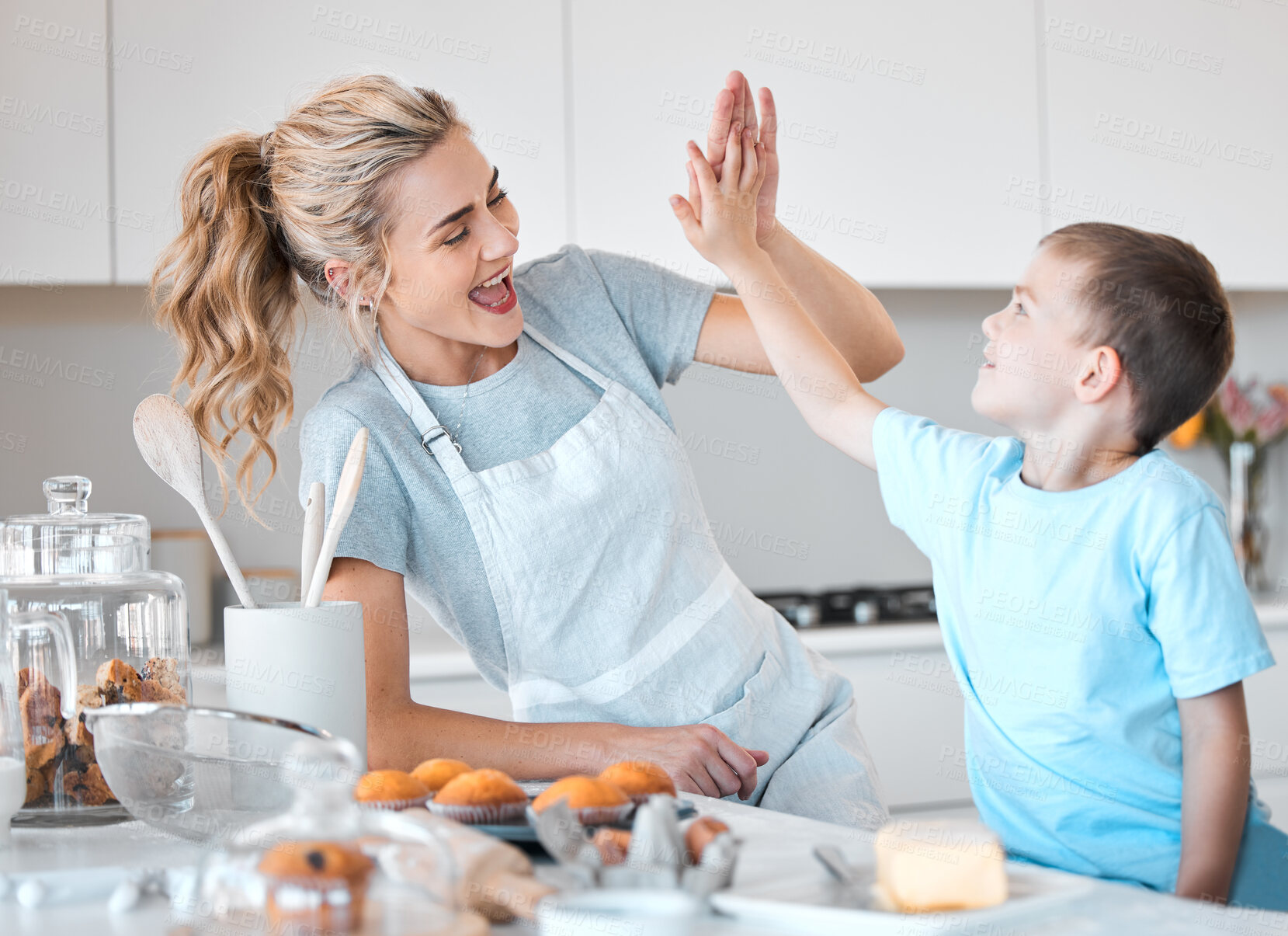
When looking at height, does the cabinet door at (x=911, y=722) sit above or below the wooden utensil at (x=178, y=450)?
below

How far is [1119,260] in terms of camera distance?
0.92 m

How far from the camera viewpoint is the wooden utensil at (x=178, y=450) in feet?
2.75

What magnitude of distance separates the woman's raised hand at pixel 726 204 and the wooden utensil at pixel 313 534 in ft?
1.49

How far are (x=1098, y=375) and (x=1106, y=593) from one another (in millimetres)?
171

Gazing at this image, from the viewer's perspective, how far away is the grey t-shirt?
117cm

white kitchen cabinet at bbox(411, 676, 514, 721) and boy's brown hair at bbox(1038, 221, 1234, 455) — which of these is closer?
boy's brown hair at bbox(1038, 221, 1234, 455)

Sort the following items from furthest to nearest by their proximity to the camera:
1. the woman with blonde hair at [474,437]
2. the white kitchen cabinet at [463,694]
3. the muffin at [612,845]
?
the white kitchen cabinet at [463,694], the woman with blonde hair at [474,437], the muffin at [612,845]

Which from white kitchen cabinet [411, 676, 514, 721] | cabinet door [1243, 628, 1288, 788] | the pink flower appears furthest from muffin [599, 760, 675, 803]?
the pink flower

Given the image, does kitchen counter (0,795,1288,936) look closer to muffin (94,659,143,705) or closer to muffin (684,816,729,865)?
muffin (684,816,729,865)

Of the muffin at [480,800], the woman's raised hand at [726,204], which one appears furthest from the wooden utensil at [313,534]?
the woman's raised hand at [726,204]

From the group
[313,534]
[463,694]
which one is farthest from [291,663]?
Answer: [463,694]

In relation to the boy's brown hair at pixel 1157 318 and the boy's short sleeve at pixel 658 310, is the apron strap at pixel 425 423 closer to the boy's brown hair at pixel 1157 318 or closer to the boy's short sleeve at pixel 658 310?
the boy's short sleeve at pixel 658 310

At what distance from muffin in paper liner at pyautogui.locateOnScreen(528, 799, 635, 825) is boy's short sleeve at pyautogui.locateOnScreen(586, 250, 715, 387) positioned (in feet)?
2.77

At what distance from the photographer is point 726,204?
1.16 metres
